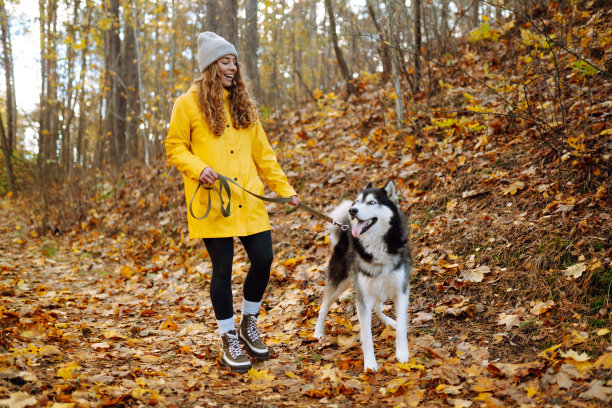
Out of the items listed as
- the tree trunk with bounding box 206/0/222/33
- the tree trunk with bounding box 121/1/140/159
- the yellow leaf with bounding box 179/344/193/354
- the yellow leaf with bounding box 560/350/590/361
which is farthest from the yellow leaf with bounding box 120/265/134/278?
the tree trunk with bounding box 121/1/140/159

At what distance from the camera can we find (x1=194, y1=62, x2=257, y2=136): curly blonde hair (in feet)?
11.2

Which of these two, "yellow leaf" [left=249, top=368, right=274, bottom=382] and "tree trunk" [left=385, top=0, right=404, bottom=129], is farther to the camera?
"tree trunk" [left=385, top=0, right=404, bottom=129]

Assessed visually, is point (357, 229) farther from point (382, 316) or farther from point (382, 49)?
point (382, 49)

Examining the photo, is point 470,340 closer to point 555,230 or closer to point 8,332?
point 555,230

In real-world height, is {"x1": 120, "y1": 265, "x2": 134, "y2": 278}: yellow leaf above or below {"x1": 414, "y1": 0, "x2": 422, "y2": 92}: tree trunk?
below

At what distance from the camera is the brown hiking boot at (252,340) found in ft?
12.1

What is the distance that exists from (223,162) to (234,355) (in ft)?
5.18

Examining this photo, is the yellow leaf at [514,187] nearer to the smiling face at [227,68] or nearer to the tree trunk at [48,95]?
the smiling face at [227,68]

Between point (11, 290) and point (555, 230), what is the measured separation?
259 inches

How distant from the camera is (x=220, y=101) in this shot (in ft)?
11.3

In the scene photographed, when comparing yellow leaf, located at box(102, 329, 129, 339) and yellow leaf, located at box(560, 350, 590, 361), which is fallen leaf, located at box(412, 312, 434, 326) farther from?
yellow leaf, located at box(102, 329, 129, 339)

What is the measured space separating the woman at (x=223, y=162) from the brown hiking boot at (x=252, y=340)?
0.04ft

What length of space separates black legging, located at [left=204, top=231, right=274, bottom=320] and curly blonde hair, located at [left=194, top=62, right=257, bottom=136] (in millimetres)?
900

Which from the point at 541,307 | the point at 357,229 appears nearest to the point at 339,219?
the point at 357,229
